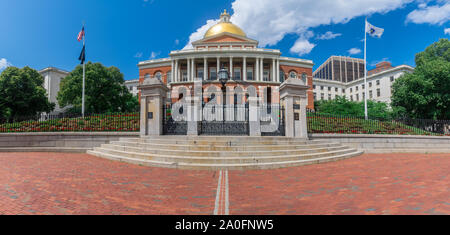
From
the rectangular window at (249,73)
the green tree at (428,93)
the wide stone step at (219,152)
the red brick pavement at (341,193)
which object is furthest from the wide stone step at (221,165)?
the rectangular window at (249,73)

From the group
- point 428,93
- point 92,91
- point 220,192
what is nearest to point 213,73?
point 92,91

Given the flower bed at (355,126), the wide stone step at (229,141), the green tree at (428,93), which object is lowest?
the wide stone step at (229,141)

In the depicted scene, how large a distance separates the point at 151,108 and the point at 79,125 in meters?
5.16

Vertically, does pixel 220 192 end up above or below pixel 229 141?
below

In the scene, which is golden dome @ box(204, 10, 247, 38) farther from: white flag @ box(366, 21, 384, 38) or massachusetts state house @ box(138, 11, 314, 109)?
white flag @ box(366, 21, 384, 38)

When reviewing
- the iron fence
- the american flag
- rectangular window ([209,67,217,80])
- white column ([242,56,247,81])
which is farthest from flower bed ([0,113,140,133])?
rectangular window ([209,67,217,80])

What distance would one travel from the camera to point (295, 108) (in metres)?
10.3

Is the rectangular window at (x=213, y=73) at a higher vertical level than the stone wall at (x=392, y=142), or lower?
higher

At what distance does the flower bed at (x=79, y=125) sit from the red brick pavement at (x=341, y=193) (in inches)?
342

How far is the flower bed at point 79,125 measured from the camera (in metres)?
11.2

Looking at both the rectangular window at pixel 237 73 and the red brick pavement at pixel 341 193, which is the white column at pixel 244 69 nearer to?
the rectangular window at pixel 237 73

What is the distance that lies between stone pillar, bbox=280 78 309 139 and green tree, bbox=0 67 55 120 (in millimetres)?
34290

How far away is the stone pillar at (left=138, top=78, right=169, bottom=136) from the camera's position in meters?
9.91

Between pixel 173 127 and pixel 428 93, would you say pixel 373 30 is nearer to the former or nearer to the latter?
pixel 428 93
